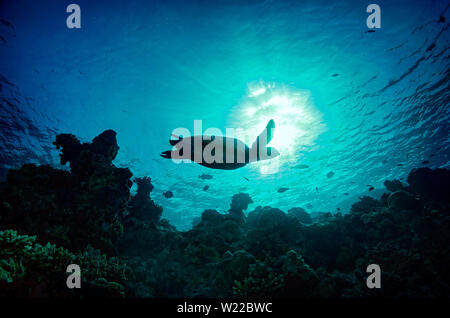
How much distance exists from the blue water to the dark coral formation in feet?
18.5

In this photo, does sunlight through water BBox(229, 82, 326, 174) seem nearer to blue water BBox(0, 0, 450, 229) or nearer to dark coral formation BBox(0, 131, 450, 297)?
blue water BBox(0, 0, 450, 229)

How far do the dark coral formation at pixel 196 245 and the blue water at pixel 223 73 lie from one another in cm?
564

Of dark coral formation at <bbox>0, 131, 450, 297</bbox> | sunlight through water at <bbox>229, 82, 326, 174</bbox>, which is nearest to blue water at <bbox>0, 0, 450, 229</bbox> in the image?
sunlight through water at <bbox>229, 82, 326, 174</bbox>

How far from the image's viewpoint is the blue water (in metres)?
9.85

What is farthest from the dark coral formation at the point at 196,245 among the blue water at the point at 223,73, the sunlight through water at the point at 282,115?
the sunlight through water at the point at 282,115

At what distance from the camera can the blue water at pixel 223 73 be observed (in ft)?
32.3

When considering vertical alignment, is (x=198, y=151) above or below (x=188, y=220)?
above

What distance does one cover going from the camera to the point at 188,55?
11.3 m

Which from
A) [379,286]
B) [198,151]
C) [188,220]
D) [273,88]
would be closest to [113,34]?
[273,88]

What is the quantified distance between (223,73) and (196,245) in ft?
33.1

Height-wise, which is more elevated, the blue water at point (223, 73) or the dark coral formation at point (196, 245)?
the blue water at point (223, 73)

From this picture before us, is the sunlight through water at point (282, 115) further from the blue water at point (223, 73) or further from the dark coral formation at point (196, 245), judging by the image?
the dark coral formation at point (196, 245)

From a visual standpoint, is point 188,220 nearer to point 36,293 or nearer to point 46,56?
point 46,56

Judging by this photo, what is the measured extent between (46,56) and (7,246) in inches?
465
